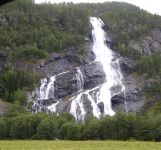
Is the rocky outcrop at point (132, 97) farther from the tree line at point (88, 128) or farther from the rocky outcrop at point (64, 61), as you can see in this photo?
the rocky outcrop at point (64, 61)

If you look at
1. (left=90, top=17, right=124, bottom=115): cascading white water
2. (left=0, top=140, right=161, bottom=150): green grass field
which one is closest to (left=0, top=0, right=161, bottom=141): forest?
(left=90, top=17, right=124, bottom=115): cascading white water

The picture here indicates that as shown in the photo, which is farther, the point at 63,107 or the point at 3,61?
the point at 3,61

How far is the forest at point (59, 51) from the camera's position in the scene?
47.8 meters

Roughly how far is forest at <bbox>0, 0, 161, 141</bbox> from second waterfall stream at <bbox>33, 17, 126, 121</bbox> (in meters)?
5.90

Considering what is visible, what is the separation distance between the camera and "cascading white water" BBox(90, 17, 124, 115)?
71188 mm

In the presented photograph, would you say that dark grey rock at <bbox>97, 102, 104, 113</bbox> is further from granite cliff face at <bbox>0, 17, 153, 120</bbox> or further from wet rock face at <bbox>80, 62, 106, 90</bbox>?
wet rock face at <bbox>80, 62, 106, 90</bbox>

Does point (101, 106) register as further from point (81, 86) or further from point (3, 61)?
point (3, 61)

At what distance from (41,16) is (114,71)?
64550mm

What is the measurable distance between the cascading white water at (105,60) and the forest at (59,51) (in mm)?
6858

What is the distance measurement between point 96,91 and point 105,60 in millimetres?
31246

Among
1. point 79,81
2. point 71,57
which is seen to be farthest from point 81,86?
point 71,57

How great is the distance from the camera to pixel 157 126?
4428cm

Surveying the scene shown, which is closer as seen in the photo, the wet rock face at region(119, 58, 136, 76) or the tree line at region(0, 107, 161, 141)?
the tree line at region(0, 107, 161, 141)

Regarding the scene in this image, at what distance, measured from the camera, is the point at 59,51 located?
103 m
